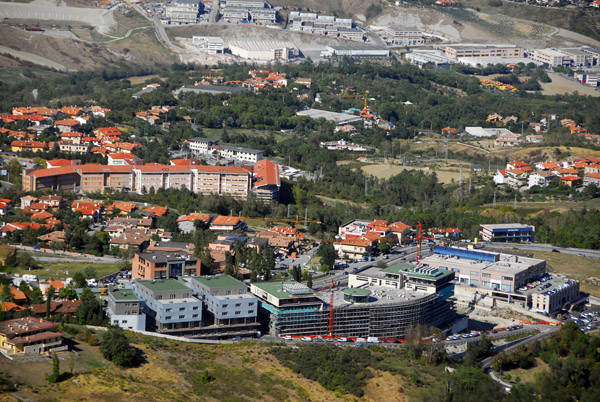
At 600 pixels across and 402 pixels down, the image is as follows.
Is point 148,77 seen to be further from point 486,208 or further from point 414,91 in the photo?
point 486,208

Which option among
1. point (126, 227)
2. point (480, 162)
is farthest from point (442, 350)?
point (480, 162)

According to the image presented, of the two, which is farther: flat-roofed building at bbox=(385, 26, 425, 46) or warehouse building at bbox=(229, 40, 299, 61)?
flat-roofed building at bbox=(385, 26, 425, 46)

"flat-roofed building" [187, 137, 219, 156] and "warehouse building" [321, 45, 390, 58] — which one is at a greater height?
"warehouse building" [321, 45, 390, 58]

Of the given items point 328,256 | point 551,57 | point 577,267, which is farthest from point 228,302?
point 551,57

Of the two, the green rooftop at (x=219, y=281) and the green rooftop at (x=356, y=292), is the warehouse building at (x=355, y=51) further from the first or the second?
the green rooftop at (x=219, y=281)

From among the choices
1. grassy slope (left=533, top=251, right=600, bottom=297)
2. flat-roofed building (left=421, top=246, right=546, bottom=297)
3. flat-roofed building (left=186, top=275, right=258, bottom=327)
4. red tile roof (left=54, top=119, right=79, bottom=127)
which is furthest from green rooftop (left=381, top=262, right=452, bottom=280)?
red tile roof (left=54, top=119, right=79, bottom=127)

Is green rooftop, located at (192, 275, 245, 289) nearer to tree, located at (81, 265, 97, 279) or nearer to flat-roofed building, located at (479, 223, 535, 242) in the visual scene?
tree, located at (81, 265, 97, 279)

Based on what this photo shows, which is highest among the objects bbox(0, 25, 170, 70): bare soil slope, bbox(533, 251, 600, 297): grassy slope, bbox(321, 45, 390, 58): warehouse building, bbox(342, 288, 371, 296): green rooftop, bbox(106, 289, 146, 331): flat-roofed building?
bbox(321, 45, 390, 58): warehouse building
